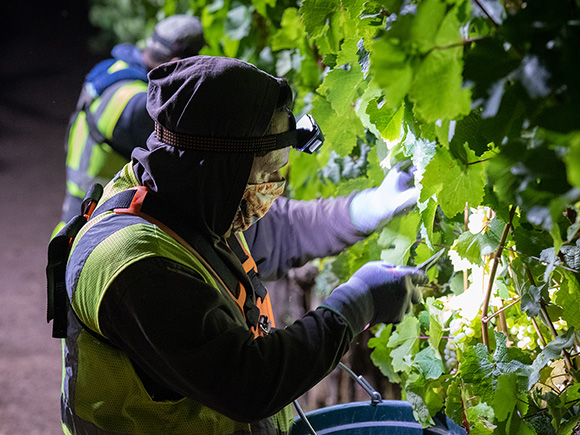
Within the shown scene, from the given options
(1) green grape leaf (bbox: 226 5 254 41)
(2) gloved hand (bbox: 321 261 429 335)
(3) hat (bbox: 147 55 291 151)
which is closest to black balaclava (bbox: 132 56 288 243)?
(3) hat (bbox: 147 55 291 151)

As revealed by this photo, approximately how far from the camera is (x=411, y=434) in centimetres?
148

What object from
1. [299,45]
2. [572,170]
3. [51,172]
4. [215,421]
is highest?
[572,170]

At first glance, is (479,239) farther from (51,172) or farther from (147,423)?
(51,172)

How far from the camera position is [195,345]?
1.00 m

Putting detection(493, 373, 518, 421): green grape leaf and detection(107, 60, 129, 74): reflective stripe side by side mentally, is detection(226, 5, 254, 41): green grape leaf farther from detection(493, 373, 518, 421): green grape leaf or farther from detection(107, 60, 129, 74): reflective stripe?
detection(493, 373, 518, 421): green grape leaf

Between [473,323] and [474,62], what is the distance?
76 centimetres

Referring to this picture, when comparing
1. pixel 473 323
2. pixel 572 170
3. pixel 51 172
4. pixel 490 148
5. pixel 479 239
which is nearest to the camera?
pixel 572 170

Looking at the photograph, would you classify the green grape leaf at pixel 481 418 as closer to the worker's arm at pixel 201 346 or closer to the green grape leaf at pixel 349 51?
the worker's arm at pixel 201 346

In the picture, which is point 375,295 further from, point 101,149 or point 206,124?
point 101,149

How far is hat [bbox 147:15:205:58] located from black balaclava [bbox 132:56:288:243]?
4.89 ft

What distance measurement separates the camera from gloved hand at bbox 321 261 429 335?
1.19m

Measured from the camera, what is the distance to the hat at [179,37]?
2.64 metres

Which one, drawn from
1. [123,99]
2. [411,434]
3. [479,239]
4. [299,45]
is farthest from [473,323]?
[123,99]

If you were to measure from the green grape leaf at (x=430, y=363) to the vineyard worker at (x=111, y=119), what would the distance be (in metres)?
1.25
